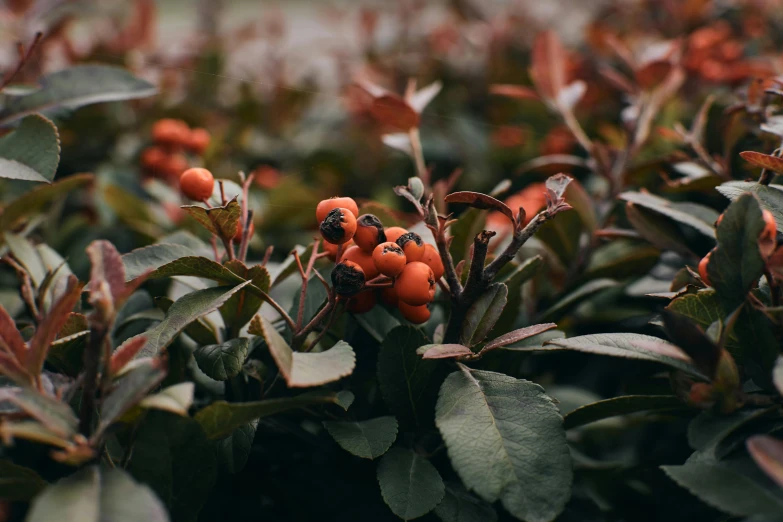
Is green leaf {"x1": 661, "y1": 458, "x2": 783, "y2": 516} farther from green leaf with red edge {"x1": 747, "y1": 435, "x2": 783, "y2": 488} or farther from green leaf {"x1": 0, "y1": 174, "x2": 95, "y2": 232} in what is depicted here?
green leaf {"x1": 0, "y1": 174, "x2": 95, "y2": 232}

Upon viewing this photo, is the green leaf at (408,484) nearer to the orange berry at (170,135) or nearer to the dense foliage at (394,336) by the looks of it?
the dense foliage at (394,336)

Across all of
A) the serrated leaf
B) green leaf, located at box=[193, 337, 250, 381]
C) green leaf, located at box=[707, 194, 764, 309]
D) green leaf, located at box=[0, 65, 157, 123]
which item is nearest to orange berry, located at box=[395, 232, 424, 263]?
the serrated leaf

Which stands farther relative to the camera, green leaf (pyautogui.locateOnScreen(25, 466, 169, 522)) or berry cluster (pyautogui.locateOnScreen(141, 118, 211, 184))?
berry cluster (pyautogui.locateOnScreen(141, 118, 211, 184))

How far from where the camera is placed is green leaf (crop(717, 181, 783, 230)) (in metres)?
0.75

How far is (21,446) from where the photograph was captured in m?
0.92

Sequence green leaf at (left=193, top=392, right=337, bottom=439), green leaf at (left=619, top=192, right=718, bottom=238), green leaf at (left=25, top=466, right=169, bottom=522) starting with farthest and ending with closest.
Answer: green leaf at (left=619, top=192, right=718, bottom=238) → green leaf at (left=193, top=392, right=337, bottom=439) → green leaf at (left=25, top=466, right=169, bottom=522)

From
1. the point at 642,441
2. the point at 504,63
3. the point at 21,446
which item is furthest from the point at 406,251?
the point at 504,63

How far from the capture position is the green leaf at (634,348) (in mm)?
661

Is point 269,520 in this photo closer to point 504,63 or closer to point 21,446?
point 21,446

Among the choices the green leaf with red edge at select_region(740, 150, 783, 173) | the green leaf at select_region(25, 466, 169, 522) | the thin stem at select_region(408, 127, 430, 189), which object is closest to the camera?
the green leaf at select_region(25, 466, 169, 522)

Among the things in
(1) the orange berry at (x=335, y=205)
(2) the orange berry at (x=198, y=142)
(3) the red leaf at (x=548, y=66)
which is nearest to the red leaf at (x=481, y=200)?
(1) the orange berry at (x=335, y=205)

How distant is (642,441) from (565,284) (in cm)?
41

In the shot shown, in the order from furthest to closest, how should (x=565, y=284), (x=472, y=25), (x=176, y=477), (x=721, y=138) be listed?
1. (x=472, y=25)
2. (x=721, y=138)
3. (x=565, y=284)
4. (x=176, y=477)

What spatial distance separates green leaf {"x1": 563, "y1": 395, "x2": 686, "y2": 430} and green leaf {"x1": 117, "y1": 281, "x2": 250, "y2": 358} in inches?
16.5
